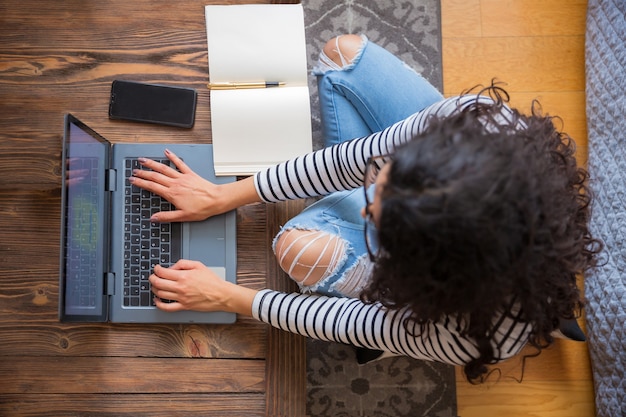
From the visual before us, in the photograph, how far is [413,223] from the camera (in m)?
0.61

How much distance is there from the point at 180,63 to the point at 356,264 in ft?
1.77

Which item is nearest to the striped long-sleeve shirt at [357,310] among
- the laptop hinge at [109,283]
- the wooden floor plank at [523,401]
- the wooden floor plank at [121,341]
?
the wooden floor plank at [121,341]

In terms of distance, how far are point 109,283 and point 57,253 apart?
0.13 metres

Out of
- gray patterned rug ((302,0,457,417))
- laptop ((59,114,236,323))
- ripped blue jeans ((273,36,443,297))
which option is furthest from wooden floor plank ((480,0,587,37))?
laptop ((59,114,236,323))

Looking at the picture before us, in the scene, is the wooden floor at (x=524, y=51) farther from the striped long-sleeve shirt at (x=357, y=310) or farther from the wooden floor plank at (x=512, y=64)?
the striped long-sleeve shirt at (x=357, y=310)

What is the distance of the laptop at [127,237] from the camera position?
Answer: 950 millimetres

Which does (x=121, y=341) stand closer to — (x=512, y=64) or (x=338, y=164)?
(x=338, y=164)

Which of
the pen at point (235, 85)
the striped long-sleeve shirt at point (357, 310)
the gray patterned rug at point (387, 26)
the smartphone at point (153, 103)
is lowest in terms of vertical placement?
the striped long-sleeve shirt at point (357, 310)

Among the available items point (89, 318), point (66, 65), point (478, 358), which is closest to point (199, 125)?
point (66, 65)

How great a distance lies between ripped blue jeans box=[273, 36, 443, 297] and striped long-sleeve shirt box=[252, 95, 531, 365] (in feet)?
0.12

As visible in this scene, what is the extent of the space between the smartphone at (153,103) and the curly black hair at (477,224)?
55 cm

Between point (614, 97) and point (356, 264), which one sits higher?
point (614, 97)

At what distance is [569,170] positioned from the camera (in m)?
0.75

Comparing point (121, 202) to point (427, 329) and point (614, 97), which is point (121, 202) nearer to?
point (427, 329)
